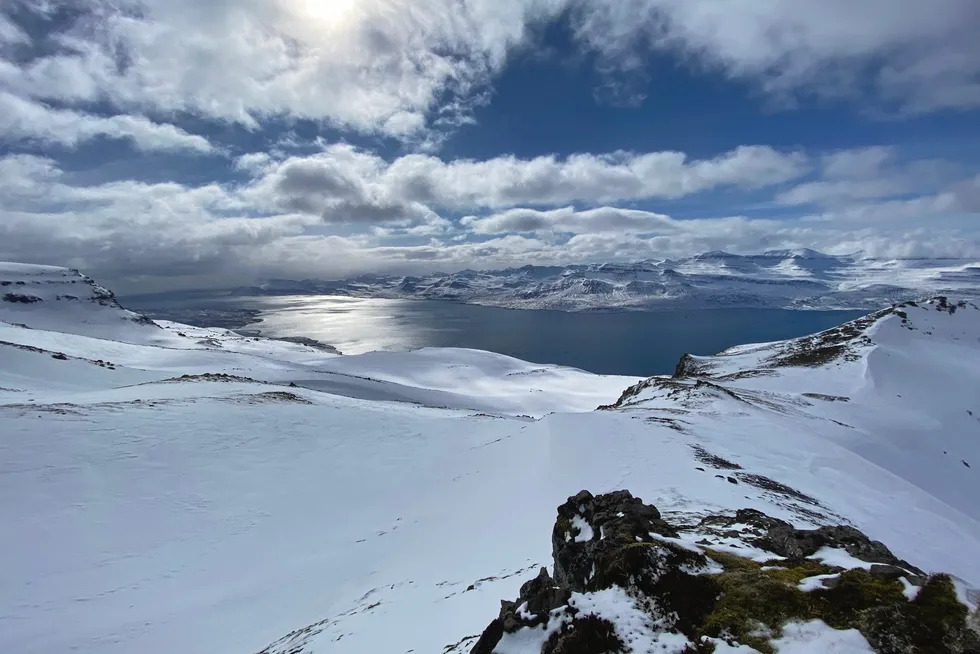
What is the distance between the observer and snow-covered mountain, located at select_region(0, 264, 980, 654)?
12.1 metres

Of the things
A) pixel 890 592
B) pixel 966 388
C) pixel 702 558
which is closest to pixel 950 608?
pixel 890 592

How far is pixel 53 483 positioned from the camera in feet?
57.8

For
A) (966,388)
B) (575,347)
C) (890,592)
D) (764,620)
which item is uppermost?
(890,592)

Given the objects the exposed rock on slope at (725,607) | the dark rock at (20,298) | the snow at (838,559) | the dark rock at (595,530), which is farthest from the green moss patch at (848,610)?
the dark rock at (20,298)

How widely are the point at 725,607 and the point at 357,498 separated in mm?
17549

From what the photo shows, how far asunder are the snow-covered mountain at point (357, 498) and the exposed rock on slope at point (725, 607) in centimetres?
42

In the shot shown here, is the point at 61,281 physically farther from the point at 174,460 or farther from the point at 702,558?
the point at 702,558

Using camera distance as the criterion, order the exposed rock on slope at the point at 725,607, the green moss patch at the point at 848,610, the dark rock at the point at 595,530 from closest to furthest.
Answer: the green moss patch at the point at 848,610
the exposed rock on slope at the point at 725,607
the dark rock at the point at 595,530

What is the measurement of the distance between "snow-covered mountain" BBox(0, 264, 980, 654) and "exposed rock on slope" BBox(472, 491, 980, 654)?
42 cm

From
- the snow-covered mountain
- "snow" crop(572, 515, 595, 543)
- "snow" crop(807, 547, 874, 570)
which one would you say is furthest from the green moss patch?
"snow" crop(572, 515, 595, 543)

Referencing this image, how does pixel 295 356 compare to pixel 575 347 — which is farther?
pixel 575 347

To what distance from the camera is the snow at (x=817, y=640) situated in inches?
213

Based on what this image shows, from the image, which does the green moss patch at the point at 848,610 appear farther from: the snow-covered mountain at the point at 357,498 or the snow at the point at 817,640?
the snow-covered mountain at the point at 357,498

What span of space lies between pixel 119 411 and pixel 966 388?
240 feet
